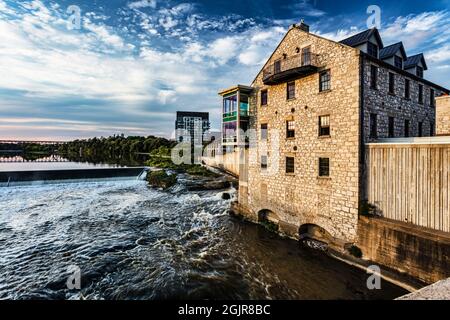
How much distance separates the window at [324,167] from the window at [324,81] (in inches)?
157

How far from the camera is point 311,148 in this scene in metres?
13.8

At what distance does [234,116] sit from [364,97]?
10.1 m

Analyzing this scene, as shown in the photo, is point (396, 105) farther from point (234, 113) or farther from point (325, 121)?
point (234, 113)

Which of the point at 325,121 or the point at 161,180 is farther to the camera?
the point at 161,180

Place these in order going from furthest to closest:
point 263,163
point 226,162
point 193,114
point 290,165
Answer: point 193,114, point 226,162, point 263,163, point 290,165

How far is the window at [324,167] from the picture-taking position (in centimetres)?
1300

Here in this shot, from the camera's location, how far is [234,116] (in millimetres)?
19781

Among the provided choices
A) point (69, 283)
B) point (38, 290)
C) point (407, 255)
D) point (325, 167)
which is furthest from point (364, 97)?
point (38, 290)

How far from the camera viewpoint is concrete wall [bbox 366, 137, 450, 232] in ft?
30.1

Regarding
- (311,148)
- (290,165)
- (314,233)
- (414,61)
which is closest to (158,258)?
(314,233)

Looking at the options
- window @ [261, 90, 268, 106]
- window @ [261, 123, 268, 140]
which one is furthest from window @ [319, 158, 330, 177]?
window @ [261, 90, 268, 106]

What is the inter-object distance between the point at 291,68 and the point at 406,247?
11.1 m

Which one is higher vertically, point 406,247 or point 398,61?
point 398,61
